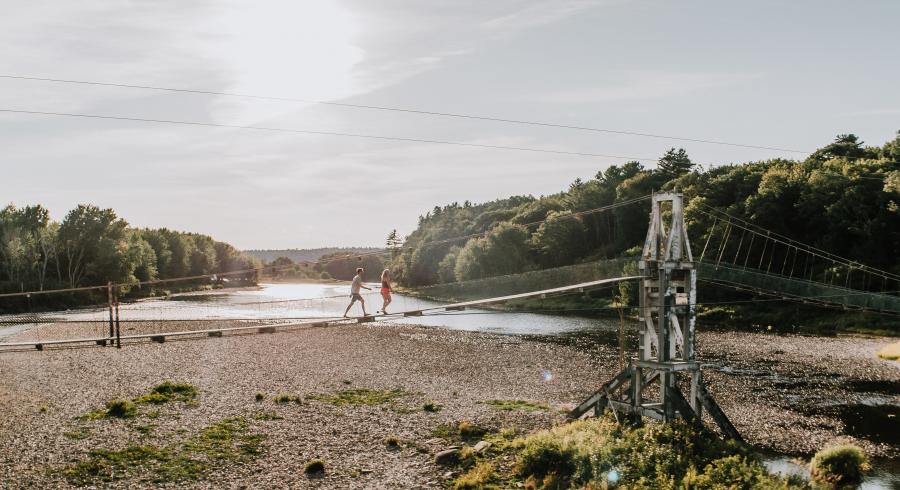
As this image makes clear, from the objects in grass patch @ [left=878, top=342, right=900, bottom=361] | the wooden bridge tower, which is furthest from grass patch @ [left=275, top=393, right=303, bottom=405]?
grass patch @ [left=878, top=342, right=900, bottom=361]

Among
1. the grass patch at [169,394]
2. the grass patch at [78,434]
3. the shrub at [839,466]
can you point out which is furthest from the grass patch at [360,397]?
the shrub at [839,466]

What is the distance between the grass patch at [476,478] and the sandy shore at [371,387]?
1.15 metres

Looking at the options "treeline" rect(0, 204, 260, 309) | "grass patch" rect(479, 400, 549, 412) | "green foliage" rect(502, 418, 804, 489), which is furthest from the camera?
"treeline" rect(0, 204, 260, 309)

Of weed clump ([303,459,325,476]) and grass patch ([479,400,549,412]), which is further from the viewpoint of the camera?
grass patch ([479,400,549,412])

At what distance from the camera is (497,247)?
106750mm

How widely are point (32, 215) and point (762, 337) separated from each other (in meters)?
116

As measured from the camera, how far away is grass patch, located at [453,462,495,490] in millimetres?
21656

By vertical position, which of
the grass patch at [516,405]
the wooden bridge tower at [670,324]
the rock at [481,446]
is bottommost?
the grass patch at [516,405]

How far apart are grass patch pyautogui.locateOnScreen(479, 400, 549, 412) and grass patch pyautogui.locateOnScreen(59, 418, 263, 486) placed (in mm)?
11526

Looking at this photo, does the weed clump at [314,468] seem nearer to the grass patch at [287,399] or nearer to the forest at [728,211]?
the grass patch at [287,399]

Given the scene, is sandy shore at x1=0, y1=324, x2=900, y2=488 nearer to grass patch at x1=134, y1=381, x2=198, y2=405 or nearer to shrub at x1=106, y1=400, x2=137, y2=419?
grass patch at x1=134, y1=381, x2=198, y2=405

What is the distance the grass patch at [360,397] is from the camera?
33969 millimetres

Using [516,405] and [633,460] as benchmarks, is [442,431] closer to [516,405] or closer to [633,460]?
[516,405]

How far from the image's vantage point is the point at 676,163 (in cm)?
12244
